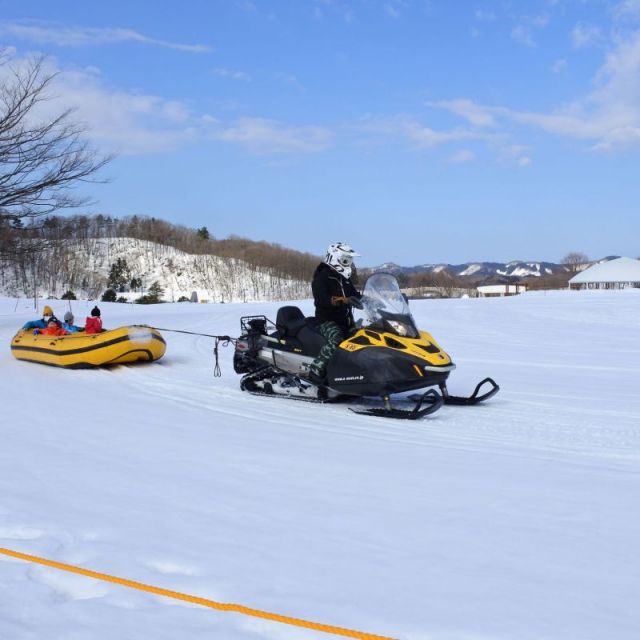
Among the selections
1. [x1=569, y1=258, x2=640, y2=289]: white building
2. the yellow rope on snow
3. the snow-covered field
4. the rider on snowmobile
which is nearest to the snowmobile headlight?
the rider on snowmobile

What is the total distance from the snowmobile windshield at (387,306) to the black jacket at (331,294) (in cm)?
35

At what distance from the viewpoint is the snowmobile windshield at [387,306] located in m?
7.32

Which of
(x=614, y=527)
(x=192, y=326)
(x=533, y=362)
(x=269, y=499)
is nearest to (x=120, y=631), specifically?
(x=269, y=499)

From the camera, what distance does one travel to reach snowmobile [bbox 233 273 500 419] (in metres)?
7.06

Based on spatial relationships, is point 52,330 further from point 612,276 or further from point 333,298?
point 612,276

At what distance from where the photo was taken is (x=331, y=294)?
7.89 metres

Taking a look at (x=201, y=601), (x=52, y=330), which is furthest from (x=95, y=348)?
(x=201, y=601)

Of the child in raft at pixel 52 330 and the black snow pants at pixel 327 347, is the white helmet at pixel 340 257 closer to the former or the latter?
the black snow pants at pixel 327 347

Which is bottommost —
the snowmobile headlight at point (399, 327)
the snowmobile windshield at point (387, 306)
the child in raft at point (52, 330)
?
the child in raft at point (52, 330)

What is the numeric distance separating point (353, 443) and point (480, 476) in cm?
139

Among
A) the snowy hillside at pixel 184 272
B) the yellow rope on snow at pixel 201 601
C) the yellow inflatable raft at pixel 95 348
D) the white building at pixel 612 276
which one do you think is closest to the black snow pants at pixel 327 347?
the yellow inflatable raft at pixel 95 348

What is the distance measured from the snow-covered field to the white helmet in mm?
→ 1506

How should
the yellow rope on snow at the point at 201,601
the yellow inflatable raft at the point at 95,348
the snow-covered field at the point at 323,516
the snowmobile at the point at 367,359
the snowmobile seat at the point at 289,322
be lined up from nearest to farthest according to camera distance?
the yellow rope on snow at the point at 201,601
the snow-covered field at the point at 323,516
the snowmobile at the point at 367,359
the snowmobile seat at the point at 289,322
the yellow inflatable raft at the point at 95,348

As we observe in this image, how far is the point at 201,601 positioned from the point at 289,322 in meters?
5.56
